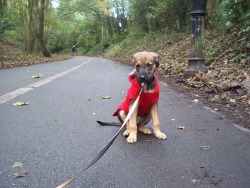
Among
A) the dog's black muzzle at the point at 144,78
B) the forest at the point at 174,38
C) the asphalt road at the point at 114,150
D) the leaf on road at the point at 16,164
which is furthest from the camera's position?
the forest at the point at 174,38

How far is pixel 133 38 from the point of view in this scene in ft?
117

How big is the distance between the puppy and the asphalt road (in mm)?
167

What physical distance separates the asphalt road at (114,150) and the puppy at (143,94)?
167 mm

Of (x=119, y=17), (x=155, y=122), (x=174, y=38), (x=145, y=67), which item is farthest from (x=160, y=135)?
(x=119, y=17)

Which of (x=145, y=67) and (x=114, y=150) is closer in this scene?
(x=114, y=150)

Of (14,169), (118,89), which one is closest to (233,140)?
(14,169)

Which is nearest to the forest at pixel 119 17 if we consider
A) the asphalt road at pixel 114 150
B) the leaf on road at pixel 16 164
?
the asphalt road at pixel 114 150

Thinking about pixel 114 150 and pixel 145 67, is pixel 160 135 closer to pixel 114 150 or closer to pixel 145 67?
pixel 114 150

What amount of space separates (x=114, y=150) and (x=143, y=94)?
0.76 meters

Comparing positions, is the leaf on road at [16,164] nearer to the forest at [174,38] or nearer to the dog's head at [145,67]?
the dog's head at [145,67]

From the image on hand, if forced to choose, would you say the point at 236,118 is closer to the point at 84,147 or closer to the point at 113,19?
the point at 84,147

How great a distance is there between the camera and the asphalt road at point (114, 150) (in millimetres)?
2815

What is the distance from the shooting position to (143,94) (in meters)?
3.85

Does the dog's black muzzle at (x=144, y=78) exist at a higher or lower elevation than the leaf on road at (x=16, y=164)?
higher
